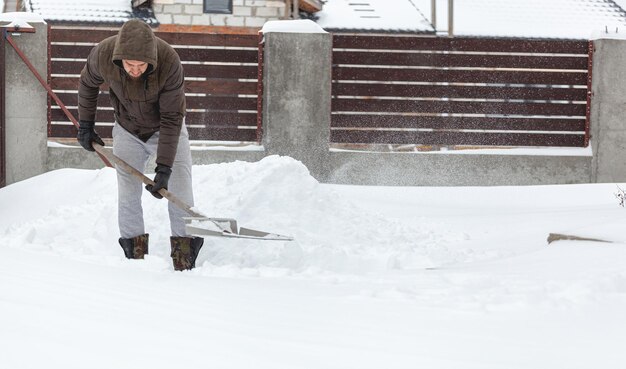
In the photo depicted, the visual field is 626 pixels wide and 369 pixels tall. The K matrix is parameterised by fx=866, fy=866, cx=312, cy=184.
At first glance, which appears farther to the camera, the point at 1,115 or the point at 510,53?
the point at 510,53

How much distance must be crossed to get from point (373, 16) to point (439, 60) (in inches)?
329

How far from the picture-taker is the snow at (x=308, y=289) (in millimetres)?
2510

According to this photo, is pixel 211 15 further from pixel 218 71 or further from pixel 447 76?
pixel 447 76

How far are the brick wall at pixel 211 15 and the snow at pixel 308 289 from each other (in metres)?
9.78

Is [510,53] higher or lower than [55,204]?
higher

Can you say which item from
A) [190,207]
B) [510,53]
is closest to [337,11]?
[510,53]

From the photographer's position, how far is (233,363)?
7.73 ft

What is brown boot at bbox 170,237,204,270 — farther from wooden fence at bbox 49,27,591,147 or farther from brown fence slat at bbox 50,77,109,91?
brown fence slat at bbox 50,77,109,91

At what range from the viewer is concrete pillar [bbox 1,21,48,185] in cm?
873

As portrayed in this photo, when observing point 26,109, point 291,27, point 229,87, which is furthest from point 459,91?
point 26,109

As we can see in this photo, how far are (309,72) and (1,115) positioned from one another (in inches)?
123

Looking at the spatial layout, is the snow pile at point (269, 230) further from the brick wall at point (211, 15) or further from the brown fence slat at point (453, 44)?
the brick wall at point (211, 15)

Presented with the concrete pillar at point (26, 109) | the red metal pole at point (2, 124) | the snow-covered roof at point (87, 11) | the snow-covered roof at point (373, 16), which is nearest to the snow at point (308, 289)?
the red metal pole at point (2, 124)

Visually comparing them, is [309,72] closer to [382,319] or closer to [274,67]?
[274,67]
